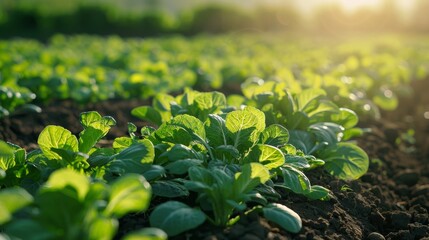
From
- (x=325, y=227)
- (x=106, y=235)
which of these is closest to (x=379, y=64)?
(x=325, y=227)

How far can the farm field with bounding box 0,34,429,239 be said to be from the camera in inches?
74.3

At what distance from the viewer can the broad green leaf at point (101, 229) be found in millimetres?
1707

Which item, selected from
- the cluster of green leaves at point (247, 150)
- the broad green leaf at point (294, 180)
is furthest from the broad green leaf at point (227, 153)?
the broad green leaf at point (294, 180)

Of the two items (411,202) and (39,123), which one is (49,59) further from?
(411,202)

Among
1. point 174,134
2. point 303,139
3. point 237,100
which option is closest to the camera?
point 174,134

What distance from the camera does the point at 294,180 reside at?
2680 mm

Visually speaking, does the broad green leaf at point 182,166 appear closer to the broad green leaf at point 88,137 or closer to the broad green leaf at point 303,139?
the broad green leaf at point 88,137

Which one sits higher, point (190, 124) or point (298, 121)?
point (190, 124)

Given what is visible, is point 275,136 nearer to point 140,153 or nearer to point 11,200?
point 140,153

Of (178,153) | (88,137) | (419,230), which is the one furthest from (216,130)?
(419,230)

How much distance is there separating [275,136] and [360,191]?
0.93 m

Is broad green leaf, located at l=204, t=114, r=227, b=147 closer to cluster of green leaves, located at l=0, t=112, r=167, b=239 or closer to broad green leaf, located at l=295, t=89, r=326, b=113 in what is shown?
cluster of green leaves, located at l=0, t=112, r=167, b=239

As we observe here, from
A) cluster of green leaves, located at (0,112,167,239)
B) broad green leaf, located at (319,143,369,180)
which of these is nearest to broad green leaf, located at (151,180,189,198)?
cluster of green leaves, located at (0,112,167,239)

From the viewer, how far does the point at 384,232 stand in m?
3.21
